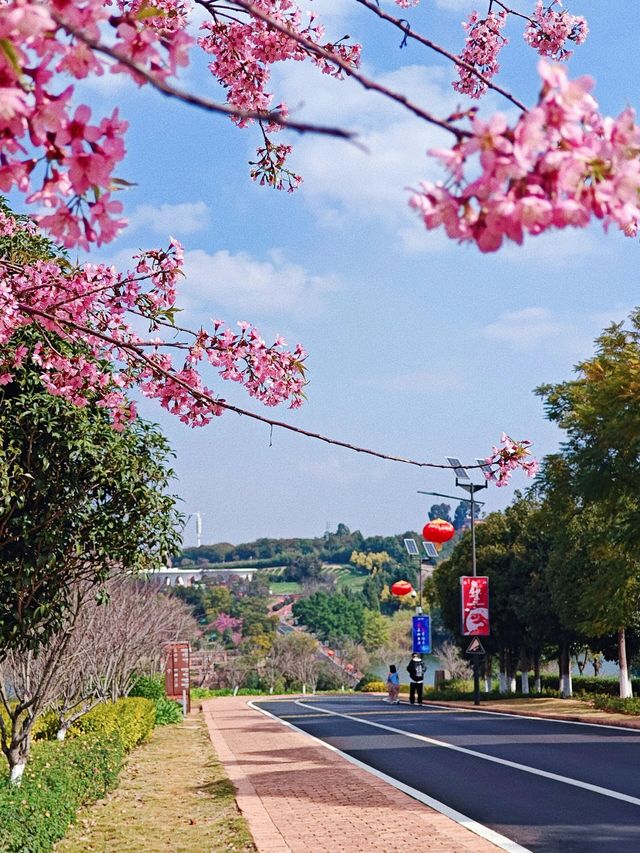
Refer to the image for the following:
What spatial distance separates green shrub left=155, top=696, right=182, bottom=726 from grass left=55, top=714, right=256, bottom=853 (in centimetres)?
1064

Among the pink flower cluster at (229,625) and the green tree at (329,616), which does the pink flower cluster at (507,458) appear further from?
the green tree at (329,616)

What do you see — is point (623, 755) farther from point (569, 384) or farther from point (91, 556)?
point (569, 384)

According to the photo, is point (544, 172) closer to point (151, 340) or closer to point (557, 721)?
point (151, 340)

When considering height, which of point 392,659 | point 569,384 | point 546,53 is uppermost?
point 569,384

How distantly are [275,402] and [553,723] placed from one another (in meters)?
19.5

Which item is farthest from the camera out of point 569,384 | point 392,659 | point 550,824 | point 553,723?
point 392,659

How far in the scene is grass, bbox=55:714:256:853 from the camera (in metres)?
9.39

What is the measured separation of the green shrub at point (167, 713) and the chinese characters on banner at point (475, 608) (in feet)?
37.4

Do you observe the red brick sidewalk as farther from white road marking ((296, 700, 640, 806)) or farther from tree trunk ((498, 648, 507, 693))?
tree trunk ((498, 648, 507, 693))

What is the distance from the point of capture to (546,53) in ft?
26.3

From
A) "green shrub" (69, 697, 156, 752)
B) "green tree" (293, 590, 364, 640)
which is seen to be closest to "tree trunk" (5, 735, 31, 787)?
"green shrub" (69, 697, 156, 752)

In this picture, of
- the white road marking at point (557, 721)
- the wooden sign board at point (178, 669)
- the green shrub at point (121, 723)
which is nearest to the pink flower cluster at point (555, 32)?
the green shrub at point (121, 723)

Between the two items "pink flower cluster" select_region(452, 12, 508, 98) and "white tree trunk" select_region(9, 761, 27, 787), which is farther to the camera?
"white tree trunk" select_region(9, 761, 27, 787)

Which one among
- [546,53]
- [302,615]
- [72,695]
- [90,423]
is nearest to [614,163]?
[546,53]
